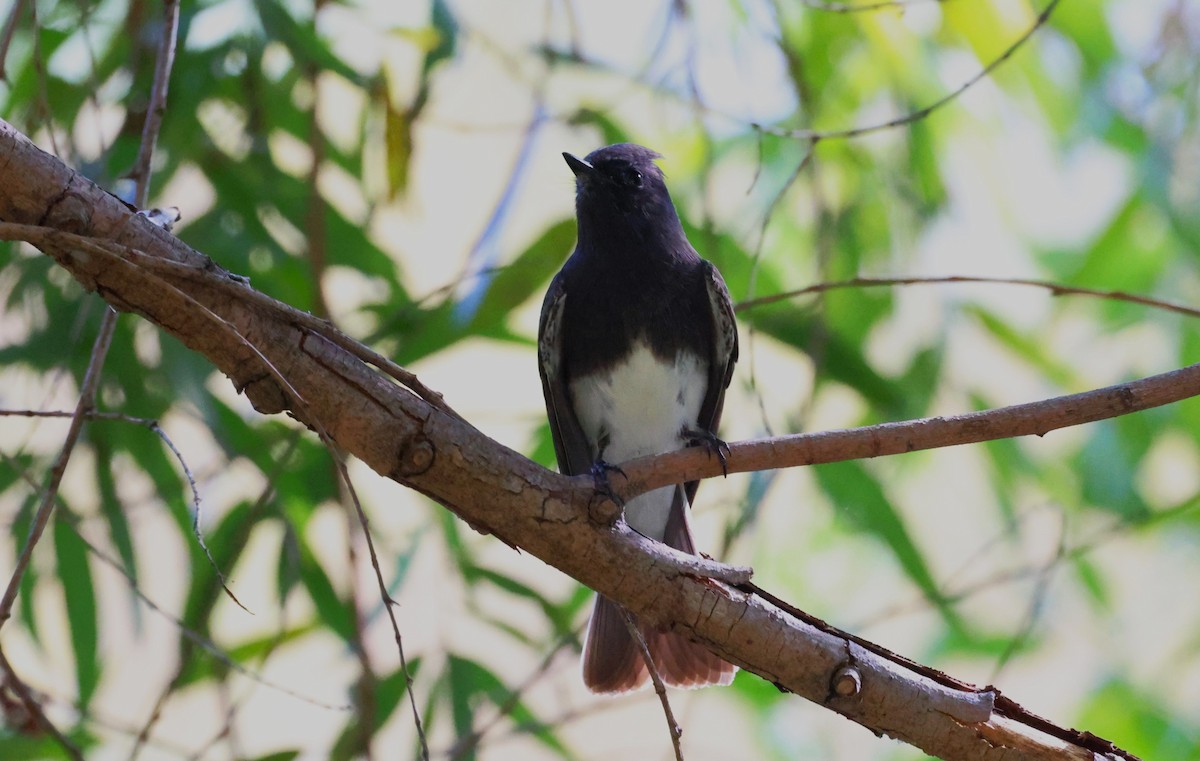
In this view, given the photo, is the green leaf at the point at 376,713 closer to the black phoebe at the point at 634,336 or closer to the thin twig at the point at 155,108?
the black phoebe at the point at 634,336

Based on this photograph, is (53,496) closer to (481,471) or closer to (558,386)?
(481,471)

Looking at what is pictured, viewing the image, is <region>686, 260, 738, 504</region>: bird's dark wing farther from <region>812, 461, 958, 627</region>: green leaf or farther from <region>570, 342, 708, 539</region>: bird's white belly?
<region>812, 461, 958, 627</region>: green leaf

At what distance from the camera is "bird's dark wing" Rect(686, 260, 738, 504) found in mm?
2832

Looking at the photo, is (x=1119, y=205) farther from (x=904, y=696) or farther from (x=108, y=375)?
(x=108, y=375)

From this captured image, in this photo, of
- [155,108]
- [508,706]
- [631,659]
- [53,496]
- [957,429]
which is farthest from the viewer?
[631,659]

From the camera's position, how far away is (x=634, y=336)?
9.18 feet

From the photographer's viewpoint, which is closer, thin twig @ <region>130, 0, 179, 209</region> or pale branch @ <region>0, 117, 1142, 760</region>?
pale branch @ <region>0, 117, 1142, 760</region>

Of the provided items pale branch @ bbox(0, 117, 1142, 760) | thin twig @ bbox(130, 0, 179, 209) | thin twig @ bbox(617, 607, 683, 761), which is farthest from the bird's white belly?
thin twig @ bbox(130, 0, 179, 209)

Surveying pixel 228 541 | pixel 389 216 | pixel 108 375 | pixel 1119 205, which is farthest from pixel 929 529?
pixel 108 375

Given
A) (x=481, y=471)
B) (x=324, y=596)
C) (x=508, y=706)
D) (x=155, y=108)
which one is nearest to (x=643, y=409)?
(x=324, y=596)

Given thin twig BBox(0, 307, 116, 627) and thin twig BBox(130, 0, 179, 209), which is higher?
thin twig BBox(130, 0, 179, 209)

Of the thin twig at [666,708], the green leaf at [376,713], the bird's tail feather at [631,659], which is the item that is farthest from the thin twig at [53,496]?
the bird's tail feather at [631,659]

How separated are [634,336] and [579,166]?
47 cm

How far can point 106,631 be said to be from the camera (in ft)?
10.3
